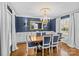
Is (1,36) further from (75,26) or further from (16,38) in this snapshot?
(75,26)

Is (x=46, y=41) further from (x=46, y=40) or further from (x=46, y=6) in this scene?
(x=46, y=6)

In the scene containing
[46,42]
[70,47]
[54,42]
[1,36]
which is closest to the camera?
[1,36]

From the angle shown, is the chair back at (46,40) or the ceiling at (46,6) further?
the chair back at (46,40)

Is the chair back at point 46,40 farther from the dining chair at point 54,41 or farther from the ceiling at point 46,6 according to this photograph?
the ceiling at point 46,6

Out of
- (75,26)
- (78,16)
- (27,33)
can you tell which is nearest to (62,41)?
(75,26)

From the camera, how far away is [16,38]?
3.85 m

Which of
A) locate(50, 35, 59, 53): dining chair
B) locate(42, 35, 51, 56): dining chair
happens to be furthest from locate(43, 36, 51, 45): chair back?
locate(50, 35, 59, 53): dining chair

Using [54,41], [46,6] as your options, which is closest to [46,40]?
[54,41]

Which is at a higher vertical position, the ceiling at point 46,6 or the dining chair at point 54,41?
the ceiling at point 46,6

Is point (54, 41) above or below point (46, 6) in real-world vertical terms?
below

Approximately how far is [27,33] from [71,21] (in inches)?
72.3

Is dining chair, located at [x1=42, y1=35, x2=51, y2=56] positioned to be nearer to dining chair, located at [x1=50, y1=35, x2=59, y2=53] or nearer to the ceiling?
dining chair, located at [x1=50, y1=35, x2=59, y2=53]

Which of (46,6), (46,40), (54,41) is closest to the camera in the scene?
(46,6)

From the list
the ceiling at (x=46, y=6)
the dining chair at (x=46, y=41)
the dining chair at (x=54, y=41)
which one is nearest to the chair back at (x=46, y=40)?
the dining chair at (x=46, y=41)
